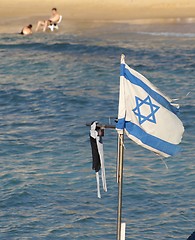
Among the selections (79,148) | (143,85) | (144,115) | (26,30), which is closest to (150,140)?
(144,115)

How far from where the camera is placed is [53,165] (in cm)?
1609

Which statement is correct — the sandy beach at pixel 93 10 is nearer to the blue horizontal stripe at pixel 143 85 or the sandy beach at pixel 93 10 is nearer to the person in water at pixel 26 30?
the person in water at pixel 26 30

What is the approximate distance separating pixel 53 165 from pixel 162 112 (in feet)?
25.0

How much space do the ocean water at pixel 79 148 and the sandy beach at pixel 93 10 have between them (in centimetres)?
696

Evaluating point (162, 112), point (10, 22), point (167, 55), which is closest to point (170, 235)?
point (162, 112)

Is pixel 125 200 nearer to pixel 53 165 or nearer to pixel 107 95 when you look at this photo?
pixel 53 165

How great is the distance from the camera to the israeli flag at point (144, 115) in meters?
8.53

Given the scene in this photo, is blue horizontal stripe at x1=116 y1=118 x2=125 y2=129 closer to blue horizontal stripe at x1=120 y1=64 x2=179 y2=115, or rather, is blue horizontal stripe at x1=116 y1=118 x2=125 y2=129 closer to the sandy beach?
blue horizontal stripe at x1=120 y1=64 x2=179 y2=115

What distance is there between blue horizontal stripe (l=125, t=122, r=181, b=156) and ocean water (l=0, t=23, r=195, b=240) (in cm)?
375

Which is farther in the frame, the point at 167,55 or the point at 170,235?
the point at 167,55

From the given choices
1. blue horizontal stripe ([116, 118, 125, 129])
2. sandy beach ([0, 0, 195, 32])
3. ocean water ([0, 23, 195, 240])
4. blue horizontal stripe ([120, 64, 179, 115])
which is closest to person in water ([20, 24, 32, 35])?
ocean water ([0, 23, 195, 240])

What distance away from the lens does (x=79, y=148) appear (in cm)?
1738

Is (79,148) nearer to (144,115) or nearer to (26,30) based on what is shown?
(144,115)

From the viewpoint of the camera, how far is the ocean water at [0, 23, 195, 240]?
13.0 meters
